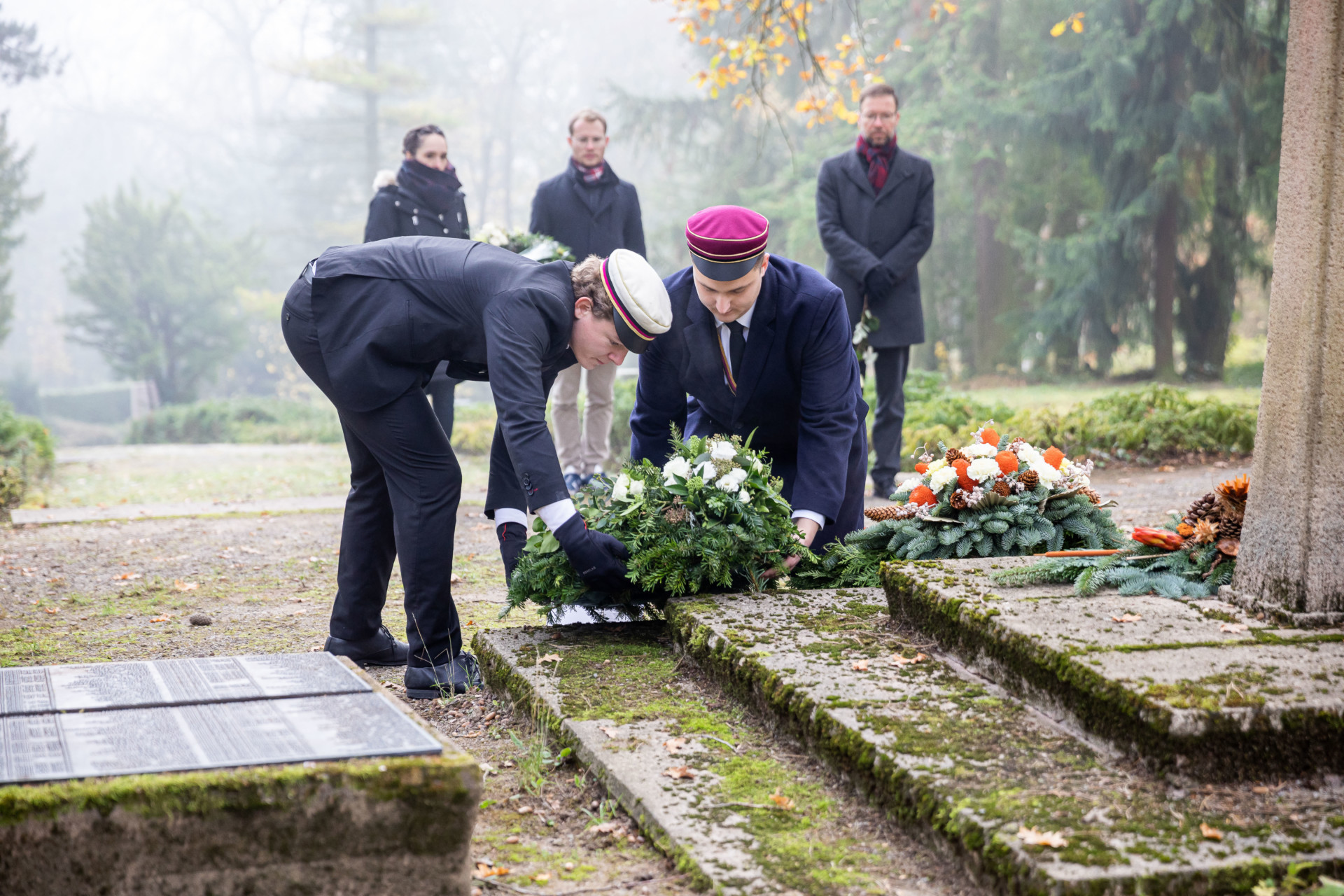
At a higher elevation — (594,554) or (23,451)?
(594,554)

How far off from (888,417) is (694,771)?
4.84 meters

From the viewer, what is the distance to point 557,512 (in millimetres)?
3217

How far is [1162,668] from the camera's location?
2428 mm

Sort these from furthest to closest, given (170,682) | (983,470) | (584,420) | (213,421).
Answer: (213,421)
(584,420)
(983,470)
(170,682)

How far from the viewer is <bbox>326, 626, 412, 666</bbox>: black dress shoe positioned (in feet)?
13.0

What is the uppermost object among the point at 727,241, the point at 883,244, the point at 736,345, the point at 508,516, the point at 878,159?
the point at 878,159

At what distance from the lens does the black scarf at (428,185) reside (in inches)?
269

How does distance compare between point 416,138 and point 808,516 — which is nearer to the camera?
point 808,516

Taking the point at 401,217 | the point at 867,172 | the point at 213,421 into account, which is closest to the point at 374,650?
the point at 401,217

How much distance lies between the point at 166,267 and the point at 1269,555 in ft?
98.8

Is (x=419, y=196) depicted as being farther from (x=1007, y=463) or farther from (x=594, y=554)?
(x=1007, y=463)

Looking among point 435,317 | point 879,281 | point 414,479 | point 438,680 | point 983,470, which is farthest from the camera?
point 879,281

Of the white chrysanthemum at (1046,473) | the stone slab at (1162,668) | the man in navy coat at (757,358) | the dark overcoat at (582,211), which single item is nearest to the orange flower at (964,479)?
the white chrysanthemum at (1046,473)

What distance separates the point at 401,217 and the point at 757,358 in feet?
12.2
